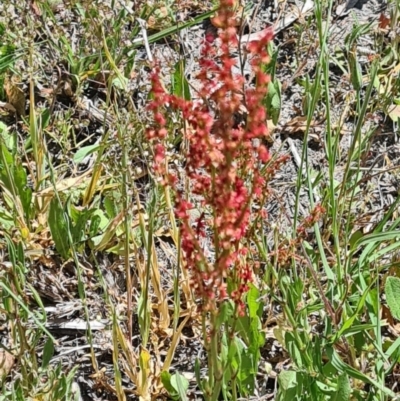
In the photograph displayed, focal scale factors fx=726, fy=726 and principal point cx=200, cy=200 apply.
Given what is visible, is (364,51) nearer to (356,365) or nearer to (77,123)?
(77,123)

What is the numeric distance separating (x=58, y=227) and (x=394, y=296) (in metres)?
0.91

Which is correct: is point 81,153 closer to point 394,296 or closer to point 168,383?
point 168,383

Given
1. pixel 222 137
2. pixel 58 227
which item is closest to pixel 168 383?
pixel 58 227

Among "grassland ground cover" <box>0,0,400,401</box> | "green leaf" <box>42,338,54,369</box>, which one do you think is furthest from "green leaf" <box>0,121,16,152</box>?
"green leaf" <box>42,338,54,369</box>

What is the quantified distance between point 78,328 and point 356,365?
731mm

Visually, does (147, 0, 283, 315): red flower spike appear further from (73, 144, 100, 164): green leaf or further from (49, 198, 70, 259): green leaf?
(73, 144, 100, 164): green leaf

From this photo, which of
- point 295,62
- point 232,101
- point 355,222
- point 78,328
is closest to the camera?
point 232,101

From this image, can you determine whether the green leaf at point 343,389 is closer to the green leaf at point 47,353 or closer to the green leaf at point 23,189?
the green leaf at point 47,353

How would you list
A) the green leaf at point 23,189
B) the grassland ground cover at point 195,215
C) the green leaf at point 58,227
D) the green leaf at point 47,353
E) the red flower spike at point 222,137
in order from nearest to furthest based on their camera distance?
the red flower spike at point 222,137
the grassland ground cover at point 195,215
the green leaf at point 47,353
the green leaf at point 58,227
the green leaf at point 23,189

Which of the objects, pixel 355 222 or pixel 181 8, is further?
pixel 181 8

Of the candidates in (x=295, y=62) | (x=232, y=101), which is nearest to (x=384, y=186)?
(x=295, y=62)

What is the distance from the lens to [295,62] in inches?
104

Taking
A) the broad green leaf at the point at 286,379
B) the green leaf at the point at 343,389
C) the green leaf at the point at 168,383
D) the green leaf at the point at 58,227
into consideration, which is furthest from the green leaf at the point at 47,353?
the green leaf at the point at 343,389

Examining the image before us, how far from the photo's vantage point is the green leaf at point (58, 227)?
6.52 feet
